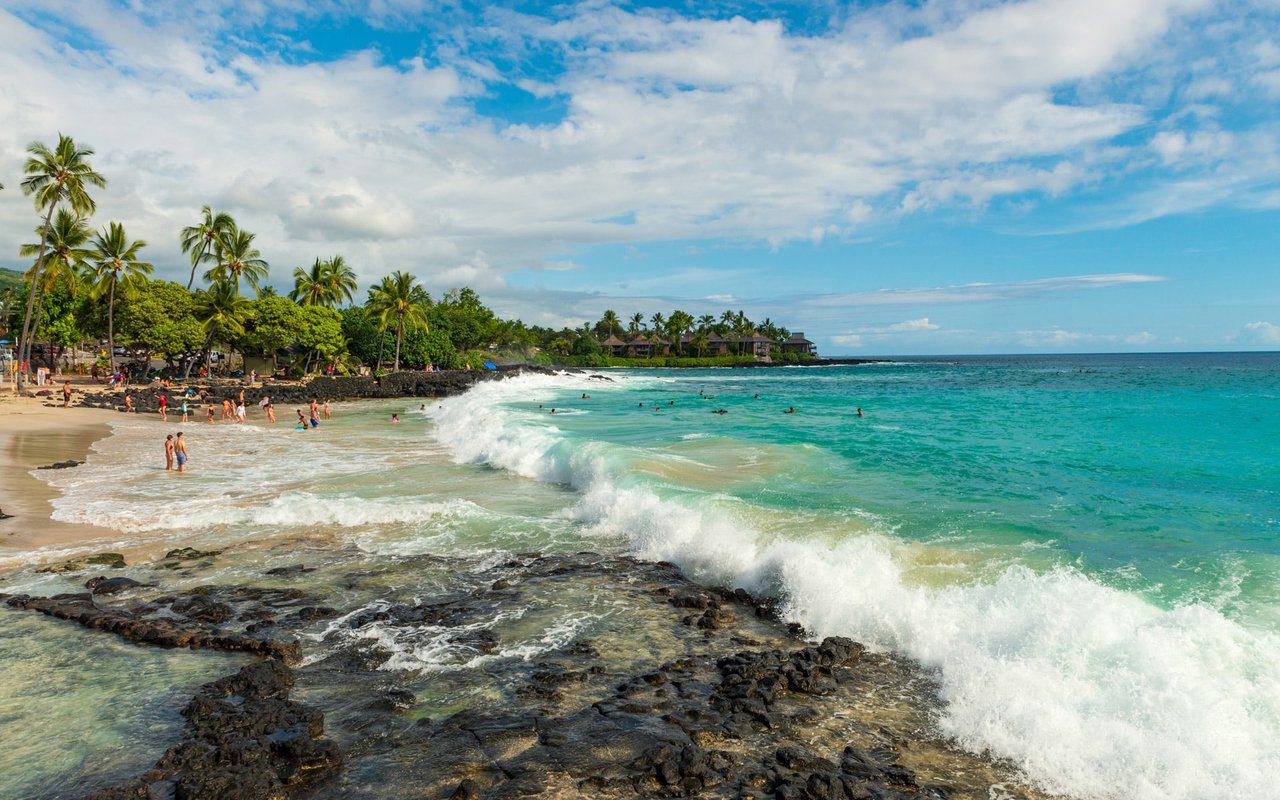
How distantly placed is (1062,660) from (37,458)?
25.5m

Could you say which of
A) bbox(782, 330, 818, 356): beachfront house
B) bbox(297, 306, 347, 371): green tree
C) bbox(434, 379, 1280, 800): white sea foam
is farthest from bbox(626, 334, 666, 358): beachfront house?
bbox(434, 379, 1280, 800): white sea foam

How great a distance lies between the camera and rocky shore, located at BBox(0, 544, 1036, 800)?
5.22 metres

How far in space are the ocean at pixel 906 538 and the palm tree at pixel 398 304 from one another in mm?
33561

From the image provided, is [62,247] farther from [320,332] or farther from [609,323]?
[609,323]

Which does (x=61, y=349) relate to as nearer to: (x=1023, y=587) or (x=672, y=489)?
(x=672, y=489)

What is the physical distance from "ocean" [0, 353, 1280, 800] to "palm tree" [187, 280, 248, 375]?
24.9m

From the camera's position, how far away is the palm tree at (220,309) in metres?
50.7

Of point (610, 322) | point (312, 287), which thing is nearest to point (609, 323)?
point (610, 322)

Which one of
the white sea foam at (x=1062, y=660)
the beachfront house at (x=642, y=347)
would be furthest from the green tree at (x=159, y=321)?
the beachfront house at (x=642, y=347)

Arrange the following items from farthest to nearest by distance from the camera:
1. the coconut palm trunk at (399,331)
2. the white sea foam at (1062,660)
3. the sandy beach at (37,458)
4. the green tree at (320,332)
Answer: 1. the coconut palm trunk at (399,331)
2. the green tree at (320,332)
3. the sandy beach at (37,458)
4. the white sea foam at (1062,660)

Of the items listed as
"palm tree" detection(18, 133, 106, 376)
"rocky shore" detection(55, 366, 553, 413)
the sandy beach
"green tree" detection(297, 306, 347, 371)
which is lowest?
the sandy beach

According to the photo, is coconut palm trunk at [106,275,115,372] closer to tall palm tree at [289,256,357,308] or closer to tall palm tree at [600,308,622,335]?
tall palm tree at [289,256,357,308]

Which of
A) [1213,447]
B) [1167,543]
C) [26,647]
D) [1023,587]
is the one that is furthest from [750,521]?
[1213,447]

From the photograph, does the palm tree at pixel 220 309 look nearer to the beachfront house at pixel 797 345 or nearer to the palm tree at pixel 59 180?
the palm tree at pixel 59 180
